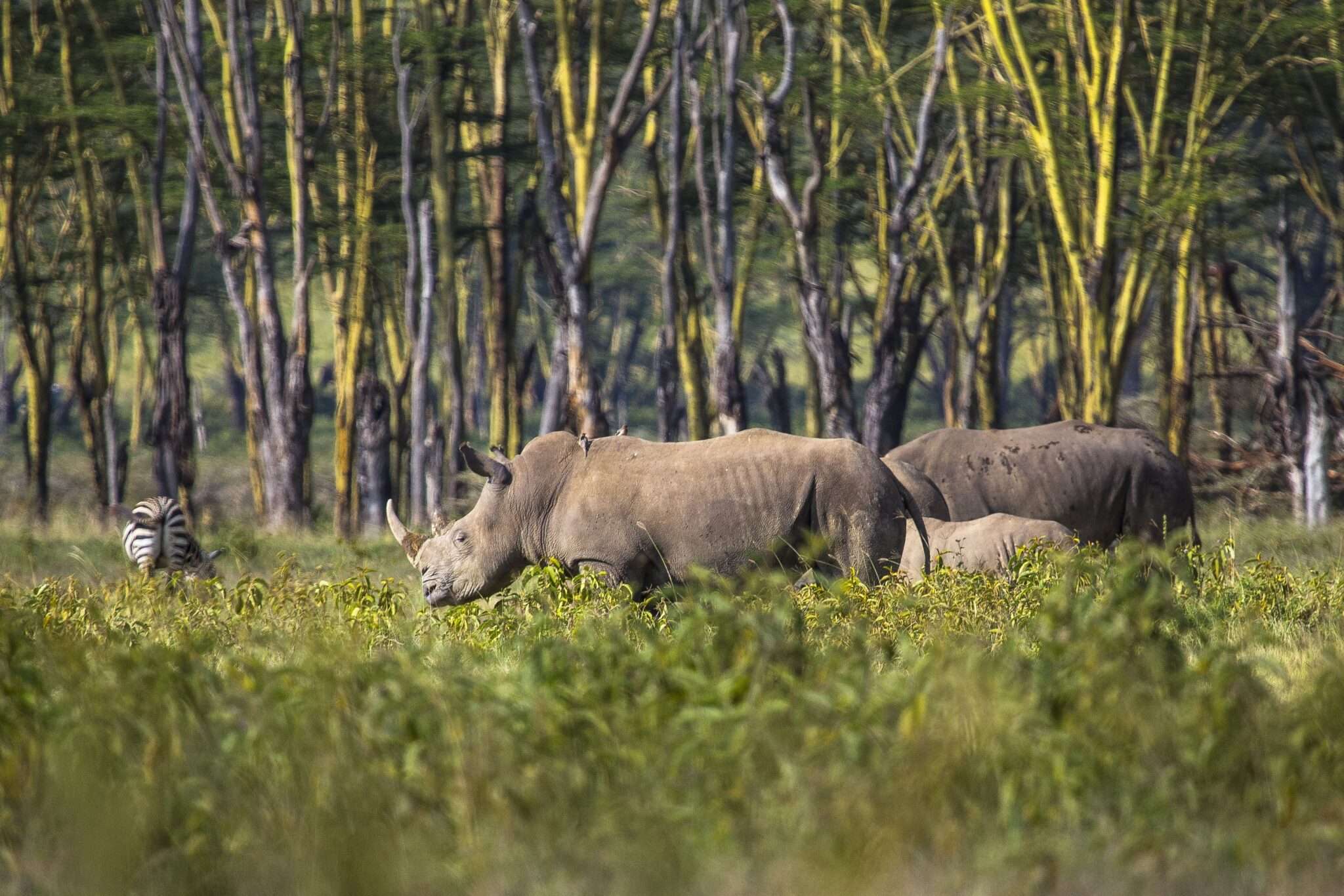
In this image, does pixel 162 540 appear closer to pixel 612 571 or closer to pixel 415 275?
pixel 612 571

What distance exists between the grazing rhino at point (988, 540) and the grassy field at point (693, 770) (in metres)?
3.24

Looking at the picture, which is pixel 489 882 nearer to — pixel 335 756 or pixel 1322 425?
pixel 335 756

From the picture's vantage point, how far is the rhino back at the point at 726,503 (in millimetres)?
8297

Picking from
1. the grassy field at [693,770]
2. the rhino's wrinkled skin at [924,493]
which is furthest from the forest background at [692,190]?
the grassy field at [693,770]

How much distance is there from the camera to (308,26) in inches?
760

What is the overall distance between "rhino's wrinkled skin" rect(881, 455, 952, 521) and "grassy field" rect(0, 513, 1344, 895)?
408 cm

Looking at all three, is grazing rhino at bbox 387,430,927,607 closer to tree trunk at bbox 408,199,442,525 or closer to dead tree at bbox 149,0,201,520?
tree trunk at bbox 408,199,442,525

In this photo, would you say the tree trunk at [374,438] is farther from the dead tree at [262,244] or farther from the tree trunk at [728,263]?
the tree trunk at [728,263]

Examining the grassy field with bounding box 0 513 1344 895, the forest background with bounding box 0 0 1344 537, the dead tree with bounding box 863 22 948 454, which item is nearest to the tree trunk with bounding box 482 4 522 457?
the forest background with bounding box 0 0 1344 537

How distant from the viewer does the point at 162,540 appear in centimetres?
1198

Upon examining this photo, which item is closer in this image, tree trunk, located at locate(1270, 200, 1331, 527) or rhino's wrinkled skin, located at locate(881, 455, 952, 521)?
rhino's wrinkled skin, located at locate(881, 455, 952, 521)

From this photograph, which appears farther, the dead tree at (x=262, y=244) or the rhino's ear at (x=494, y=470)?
the dead tree at (x=262, y=244)

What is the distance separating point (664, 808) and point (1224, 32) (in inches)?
585

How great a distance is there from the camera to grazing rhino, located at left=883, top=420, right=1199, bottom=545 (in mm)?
11094
